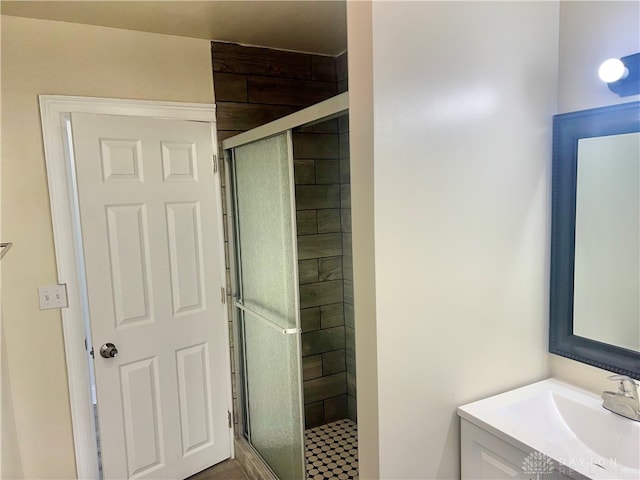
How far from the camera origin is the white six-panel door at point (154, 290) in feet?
7.04

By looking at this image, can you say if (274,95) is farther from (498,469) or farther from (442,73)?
(498,469)

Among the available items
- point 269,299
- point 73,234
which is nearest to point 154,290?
point 73,234

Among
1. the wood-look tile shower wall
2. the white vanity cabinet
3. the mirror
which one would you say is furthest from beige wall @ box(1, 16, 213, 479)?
the mirror

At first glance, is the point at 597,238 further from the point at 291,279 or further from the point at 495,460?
the point at 291,279

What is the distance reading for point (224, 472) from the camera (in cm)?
252

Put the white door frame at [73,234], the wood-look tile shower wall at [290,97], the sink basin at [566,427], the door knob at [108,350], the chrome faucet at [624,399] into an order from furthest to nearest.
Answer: the wood-look tile shower wall at [290,97] → the door knob at [108,350] → the white door frame at [73,234] → the chrome faucet at [624,399] → the sink basin at [566,427]

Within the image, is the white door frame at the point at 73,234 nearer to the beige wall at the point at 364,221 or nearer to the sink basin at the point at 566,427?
the beige wall at the point at 364,221

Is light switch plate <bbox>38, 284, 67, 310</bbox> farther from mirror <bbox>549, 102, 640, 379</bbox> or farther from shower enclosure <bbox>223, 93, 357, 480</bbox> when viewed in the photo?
mirror <bbox>549, 102, 640, 379</bbox>

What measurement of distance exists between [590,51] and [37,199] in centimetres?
226

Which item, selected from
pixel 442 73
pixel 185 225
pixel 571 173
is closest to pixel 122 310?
pixel 185 225

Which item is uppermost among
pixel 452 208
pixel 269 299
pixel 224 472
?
pixel 452 208

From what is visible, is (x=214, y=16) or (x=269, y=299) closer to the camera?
(x=214, y=16)

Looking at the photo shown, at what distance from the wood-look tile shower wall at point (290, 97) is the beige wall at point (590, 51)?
1427 millimetres

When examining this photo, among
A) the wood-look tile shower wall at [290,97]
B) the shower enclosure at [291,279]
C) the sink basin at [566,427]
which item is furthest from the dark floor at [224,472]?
the sink basin at [566,427]
